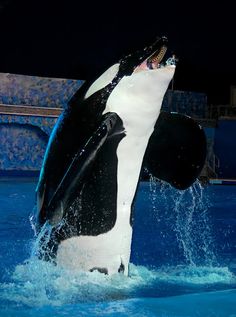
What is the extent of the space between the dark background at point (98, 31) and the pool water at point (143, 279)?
13750 millimetres

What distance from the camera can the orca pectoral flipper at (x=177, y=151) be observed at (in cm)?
422

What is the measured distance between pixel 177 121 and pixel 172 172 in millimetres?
420

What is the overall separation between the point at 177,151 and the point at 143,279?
107cm

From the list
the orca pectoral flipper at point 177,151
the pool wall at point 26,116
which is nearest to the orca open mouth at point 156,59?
the orca pectoral flipper at point 177,151

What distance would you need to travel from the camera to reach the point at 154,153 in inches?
168

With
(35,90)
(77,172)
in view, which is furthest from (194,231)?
(35,90)

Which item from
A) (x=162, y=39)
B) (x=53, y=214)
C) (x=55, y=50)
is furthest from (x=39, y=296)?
(x=55, y=50)

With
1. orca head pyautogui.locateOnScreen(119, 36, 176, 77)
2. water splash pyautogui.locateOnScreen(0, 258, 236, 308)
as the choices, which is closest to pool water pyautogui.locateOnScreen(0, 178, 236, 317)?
water splash pyautogui.locateOnScreen(0, 258, 236, 308)

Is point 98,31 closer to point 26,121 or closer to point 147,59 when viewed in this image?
point 26,121

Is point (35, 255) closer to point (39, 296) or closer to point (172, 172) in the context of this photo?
point (39, 296)

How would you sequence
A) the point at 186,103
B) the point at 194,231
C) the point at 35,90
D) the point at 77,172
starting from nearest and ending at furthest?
the point at 77,172 → the point at 194,231 → the point at 35,90 → the point at 186,103

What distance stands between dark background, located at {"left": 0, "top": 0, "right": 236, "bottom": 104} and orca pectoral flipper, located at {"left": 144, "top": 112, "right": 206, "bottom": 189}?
16456 mm

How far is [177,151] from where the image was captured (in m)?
4.30

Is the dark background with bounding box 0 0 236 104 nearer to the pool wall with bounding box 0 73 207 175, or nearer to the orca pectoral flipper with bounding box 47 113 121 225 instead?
the pool wall with bounding box 0 73 207 175
